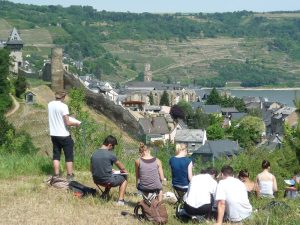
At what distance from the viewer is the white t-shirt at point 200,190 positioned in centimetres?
915

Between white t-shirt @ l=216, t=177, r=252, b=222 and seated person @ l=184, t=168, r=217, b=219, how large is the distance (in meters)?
0.19

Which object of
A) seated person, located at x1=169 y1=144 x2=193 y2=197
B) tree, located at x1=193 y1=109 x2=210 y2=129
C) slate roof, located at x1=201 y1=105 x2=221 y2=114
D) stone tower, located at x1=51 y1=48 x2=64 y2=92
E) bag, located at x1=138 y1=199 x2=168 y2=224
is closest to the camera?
bag, located at x1=138 y1=199 x2=168 y2=224

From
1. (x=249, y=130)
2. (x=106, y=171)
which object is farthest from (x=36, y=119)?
(x=249, y=130)

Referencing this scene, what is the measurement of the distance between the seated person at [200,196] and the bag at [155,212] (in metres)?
0.36

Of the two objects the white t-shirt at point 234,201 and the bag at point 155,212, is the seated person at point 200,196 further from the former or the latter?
the bag at point 155,212

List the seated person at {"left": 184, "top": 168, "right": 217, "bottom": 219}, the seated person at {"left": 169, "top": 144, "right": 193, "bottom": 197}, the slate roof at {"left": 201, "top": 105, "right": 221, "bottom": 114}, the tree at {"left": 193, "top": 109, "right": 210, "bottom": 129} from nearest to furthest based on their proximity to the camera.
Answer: the seated person at {"left": 184, "top": 168, "right": 217, "bottom": 219} < the seated person at {"left": 169, "top": 144, "right": 193, "bottom": 197} < the tree at {"left": 193, "top": 109, "right": 210, "bottom": 129} < the slate roof at {"left": 201, "top": 105, "right": 221, "bottom": 114}

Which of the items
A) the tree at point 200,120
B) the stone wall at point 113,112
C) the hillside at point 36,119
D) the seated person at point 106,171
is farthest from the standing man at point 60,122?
the tree at point 200,120

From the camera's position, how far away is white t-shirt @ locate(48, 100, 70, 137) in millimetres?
10414

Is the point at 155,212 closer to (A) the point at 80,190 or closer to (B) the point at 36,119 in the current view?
(A) the point at 80,190

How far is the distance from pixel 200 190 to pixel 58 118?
250 centimetres

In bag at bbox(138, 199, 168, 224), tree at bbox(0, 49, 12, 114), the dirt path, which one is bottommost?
the dirt path

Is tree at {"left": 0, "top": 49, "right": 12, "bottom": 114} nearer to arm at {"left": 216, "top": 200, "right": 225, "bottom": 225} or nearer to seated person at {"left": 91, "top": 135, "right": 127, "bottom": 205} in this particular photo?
seated person at {"left": 91, "top": 135, "right": 127, "bottom": 205}

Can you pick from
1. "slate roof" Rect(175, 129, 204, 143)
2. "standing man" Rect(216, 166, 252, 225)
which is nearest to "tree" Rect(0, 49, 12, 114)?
"slate roof" Rect(175, 129, 204, 143)

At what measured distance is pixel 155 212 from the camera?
29.0ft
